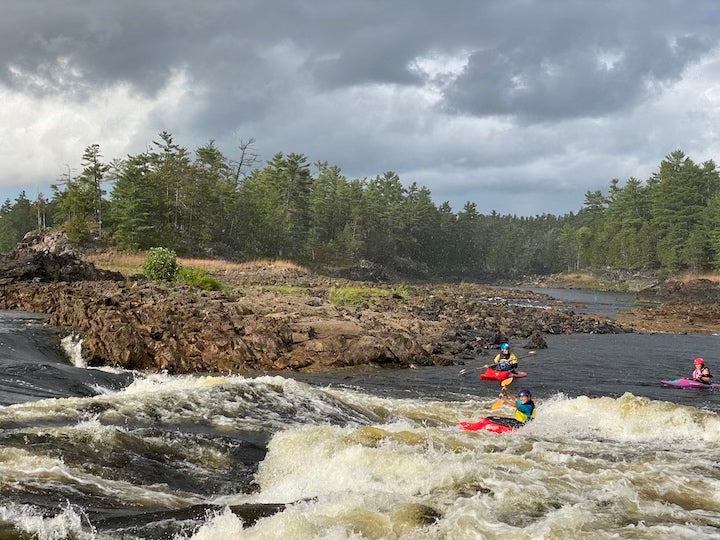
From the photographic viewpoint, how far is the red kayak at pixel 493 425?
14508mm

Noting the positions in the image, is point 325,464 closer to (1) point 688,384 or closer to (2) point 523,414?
(2) point 523,414

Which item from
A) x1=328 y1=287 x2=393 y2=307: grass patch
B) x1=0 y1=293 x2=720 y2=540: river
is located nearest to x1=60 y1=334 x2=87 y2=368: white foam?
x1=0 y1=293 x2=720 y2=540: river

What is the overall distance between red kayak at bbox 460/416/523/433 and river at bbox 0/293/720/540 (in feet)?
A: 1.04

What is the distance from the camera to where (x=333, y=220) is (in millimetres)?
108375

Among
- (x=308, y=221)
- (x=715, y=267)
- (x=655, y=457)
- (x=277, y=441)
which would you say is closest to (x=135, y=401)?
(x=277, y=441)

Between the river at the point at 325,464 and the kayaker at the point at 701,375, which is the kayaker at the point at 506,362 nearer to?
the river at the point at 325,464

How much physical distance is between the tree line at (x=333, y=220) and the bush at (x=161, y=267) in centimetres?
2963

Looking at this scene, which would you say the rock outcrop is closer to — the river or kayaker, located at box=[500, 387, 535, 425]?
the river

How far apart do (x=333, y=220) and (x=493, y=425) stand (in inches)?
3735

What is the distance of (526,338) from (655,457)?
21908 mm

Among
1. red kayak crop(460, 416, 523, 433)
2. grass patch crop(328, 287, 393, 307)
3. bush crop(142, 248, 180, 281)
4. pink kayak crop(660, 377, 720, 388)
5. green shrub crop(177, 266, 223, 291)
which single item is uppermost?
bush crop(142, 248, 180, 281)

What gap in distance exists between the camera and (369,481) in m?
9.93

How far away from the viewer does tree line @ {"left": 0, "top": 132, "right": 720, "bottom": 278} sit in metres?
71.7

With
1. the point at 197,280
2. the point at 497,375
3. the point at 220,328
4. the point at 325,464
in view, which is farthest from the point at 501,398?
the point at 197,280
